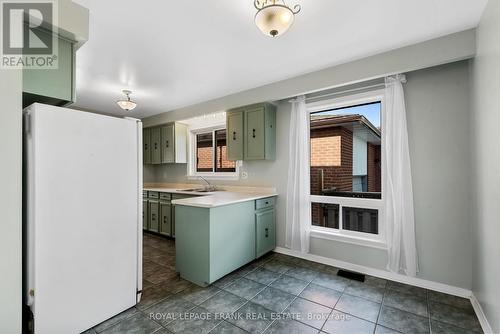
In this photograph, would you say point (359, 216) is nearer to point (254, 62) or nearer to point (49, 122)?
point (254, 62)

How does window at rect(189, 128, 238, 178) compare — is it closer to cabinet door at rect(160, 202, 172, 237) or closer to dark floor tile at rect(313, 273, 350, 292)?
cabinet door at rect(160, 202, 172, 237)

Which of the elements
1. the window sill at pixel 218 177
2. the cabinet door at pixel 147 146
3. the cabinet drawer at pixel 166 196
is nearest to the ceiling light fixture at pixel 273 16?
the window sill at pixel 218 177

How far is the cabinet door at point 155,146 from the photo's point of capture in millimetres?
4848

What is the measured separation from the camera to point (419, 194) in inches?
94.4

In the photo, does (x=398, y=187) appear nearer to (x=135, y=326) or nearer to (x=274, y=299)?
(x=274, y=299)

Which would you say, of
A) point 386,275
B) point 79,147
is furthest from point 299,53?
point 386,275

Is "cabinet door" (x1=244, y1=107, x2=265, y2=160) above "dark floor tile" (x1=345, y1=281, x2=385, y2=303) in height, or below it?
above

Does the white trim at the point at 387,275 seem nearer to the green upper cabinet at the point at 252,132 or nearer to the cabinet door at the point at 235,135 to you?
the green upper cabinet at the point at 252,132

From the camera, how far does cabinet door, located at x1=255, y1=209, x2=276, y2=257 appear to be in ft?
9.89

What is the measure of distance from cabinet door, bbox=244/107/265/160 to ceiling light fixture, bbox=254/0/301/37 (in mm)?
1747

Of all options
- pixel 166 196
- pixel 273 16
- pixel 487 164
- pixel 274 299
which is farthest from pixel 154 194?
pixel 487 164

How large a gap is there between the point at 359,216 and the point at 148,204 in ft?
12.2

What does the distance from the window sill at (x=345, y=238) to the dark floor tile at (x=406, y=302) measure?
504 millimetres

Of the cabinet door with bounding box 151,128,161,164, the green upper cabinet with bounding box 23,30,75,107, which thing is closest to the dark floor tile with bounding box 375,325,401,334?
the green upper cabinet with bounding box 23,30,75,107
